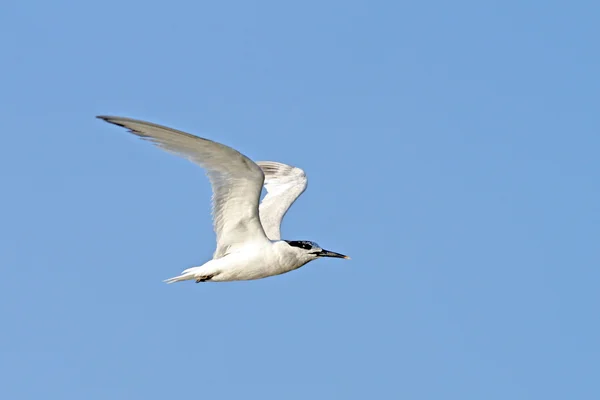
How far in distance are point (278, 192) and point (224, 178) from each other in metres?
4.30

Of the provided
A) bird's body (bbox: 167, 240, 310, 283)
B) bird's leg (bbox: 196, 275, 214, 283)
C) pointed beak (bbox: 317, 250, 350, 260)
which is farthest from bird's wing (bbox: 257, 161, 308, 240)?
bird's leg (bbox: 196, 275, 214, 283)

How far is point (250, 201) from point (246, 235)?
825 millimetres

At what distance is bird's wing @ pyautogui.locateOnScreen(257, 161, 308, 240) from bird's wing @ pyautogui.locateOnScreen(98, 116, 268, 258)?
7.04ft

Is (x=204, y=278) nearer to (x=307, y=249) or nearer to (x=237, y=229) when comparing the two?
(x=237, y=229)

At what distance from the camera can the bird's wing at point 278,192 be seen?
2356 cm

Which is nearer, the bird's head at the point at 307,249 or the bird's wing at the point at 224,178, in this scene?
the bird's wing at the point at 224,178

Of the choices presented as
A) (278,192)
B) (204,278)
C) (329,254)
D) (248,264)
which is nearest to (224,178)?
(248,264)

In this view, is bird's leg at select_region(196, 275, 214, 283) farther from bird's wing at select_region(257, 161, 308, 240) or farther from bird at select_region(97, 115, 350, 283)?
→ bird's wing at select_region(257, 161, 308, 240)

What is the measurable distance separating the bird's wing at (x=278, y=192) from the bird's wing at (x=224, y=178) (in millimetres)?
2146

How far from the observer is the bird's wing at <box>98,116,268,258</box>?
18.3 m

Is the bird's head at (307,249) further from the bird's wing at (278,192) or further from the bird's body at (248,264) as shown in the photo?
the bird's wing at (278,192)

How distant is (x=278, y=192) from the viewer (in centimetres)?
2422

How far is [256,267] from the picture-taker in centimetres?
2092

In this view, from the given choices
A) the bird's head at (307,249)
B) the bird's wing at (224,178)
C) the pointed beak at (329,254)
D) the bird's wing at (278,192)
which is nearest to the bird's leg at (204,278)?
the bird's wing at (224,178)
